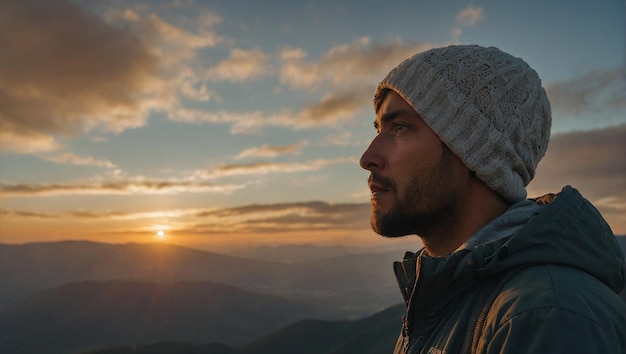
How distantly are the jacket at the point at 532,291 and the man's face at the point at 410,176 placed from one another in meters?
0.45

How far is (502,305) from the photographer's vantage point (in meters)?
2.46

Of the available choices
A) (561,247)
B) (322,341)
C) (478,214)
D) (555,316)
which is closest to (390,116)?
(478,214)

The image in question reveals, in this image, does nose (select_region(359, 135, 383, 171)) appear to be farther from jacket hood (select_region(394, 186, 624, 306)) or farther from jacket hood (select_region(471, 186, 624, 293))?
jacket hood (select_region(471, 186, 624, 293))

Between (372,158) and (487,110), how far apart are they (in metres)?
1.00

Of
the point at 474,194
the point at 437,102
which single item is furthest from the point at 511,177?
the point at 437,102

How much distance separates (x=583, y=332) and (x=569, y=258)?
0.56 metres

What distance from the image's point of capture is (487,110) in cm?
385

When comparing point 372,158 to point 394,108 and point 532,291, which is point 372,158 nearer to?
point 394,108

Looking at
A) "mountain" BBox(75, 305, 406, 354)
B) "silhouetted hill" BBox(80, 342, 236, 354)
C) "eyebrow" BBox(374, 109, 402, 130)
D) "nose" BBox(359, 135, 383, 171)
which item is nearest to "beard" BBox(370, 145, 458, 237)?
"nose" BBox(359, 135, 383, 171)

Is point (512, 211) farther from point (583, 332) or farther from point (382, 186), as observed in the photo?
point (583, 332)

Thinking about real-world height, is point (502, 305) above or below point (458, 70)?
below

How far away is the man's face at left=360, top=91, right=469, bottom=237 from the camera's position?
371cm

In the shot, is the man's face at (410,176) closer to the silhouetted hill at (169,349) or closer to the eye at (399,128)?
the eye at (399,128)

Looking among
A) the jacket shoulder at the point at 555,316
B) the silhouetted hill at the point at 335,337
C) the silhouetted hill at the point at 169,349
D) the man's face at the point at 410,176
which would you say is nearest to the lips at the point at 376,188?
the man's face at the point at 410,176
